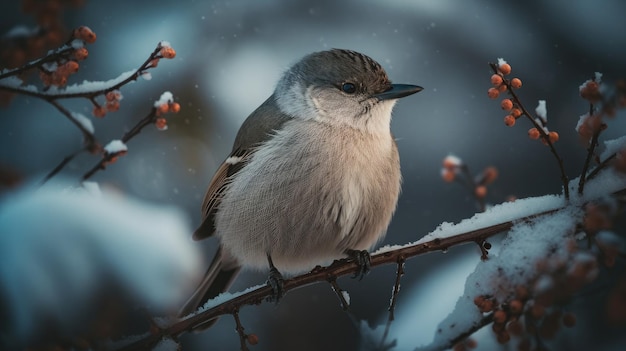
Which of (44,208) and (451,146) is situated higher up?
(44,208)

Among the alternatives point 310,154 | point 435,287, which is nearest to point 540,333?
point 310,154

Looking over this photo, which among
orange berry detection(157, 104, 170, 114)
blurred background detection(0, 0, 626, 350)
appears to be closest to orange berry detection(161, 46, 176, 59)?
orange berry detection(157, 104, 170, 114)

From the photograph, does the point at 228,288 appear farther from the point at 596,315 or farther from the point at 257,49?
the point at 596,315

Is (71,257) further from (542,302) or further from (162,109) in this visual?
(542,302)

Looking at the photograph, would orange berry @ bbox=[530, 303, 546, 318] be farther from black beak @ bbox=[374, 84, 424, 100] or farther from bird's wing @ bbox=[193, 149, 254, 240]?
bird's wing @ bbox=[193, 149, 254, 240]

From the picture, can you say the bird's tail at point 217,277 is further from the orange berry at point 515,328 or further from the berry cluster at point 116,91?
the orange berry at point 515,328

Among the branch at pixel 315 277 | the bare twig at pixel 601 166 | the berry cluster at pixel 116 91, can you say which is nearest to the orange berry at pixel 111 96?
the berry cluster at pixel 116 91

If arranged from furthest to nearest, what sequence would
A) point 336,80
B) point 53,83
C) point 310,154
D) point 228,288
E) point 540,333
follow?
point 228,288 < point 336,80 < point 310,154 < point 53,83 < point 540,333

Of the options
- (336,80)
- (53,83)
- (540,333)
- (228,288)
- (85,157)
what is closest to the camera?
(540,333)
